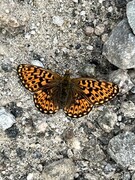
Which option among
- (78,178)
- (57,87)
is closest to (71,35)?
(57,87)

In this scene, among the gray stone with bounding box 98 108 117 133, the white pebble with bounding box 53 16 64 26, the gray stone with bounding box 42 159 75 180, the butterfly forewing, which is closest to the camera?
the gray stone with bounding box 42 159 75 180

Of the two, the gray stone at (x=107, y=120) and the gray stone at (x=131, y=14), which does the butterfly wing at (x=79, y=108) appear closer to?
the gray stone at (x=107, y=120)

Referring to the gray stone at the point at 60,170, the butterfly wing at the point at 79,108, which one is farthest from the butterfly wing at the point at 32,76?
the gray stone at the point at 60,170

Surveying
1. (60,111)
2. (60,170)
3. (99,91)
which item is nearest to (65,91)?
(60,111)

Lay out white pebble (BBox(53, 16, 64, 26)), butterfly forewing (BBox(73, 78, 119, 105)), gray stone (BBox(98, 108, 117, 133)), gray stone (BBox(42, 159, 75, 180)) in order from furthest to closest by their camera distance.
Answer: white pebble (BBox(53, 16, 64, 26)) < gray stone (BBox(98, 108, 117, 133)) < butterfly forewing (BBox(73, 78, 119, 105)) < gray stone (BBox(42, 159, 75, 180))

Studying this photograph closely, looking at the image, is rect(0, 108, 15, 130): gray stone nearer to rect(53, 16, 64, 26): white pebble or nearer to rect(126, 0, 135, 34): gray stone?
rect(53, 16, 64, 26): white pebble

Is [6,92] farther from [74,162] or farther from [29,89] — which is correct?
[74,162]

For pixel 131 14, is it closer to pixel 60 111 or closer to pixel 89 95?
pixel 89 95

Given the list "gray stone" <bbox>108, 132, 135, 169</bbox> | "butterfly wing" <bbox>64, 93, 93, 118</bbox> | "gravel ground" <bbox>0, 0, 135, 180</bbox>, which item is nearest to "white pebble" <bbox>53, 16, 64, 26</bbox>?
"gravel ground" <bbox>0, 0, 135, 180</bbox>
